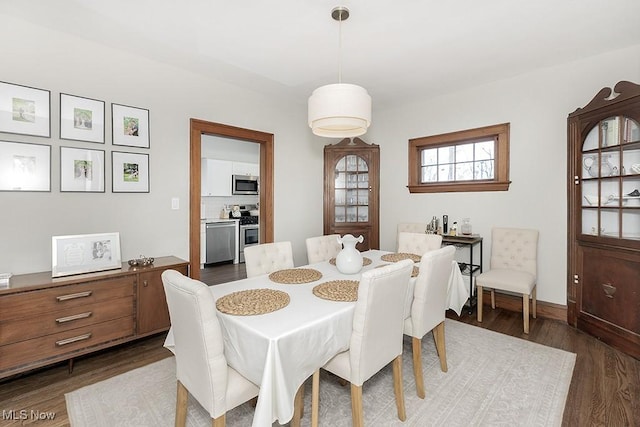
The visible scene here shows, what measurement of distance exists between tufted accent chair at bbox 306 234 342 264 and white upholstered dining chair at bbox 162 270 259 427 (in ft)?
5.02

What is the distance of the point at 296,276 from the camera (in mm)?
2217

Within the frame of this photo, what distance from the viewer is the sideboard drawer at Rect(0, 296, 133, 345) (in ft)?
6.47

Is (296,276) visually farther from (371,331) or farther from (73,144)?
(73,144)

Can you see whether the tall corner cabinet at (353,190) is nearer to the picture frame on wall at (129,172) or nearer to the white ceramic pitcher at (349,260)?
the white ceramic pitcher at (349,260)

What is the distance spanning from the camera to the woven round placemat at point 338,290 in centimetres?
172

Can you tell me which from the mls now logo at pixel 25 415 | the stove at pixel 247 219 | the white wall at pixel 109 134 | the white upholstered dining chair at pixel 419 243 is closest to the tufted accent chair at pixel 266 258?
the white wall at pixel 109 134

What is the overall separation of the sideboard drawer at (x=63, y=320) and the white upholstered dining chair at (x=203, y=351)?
131 cm

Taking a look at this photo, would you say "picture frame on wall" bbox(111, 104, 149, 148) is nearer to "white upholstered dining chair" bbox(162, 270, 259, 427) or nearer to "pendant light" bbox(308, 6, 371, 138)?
"pendant light" bbox(308, 6, 371, 138)

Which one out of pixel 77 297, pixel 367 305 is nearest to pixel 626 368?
pixel 367 305

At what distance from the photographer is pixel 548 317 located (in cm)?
330

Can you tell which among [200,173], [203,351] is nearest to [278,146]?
[200,173]

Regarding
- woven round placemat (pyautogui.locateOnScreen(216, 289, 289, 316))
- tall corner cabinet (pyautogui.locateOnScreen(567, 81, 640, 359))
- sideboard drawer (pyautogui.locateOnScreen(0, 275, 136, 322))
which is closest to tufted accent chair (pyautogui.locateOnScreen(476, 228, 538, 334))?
tall corner cabinet (pyautogui.locateOnScreen(567, 81, 640, 359))

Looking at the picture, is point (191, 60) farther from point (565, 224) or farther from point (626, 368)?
point (626, 368)

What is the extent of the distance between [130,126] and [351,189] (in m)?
2.96
